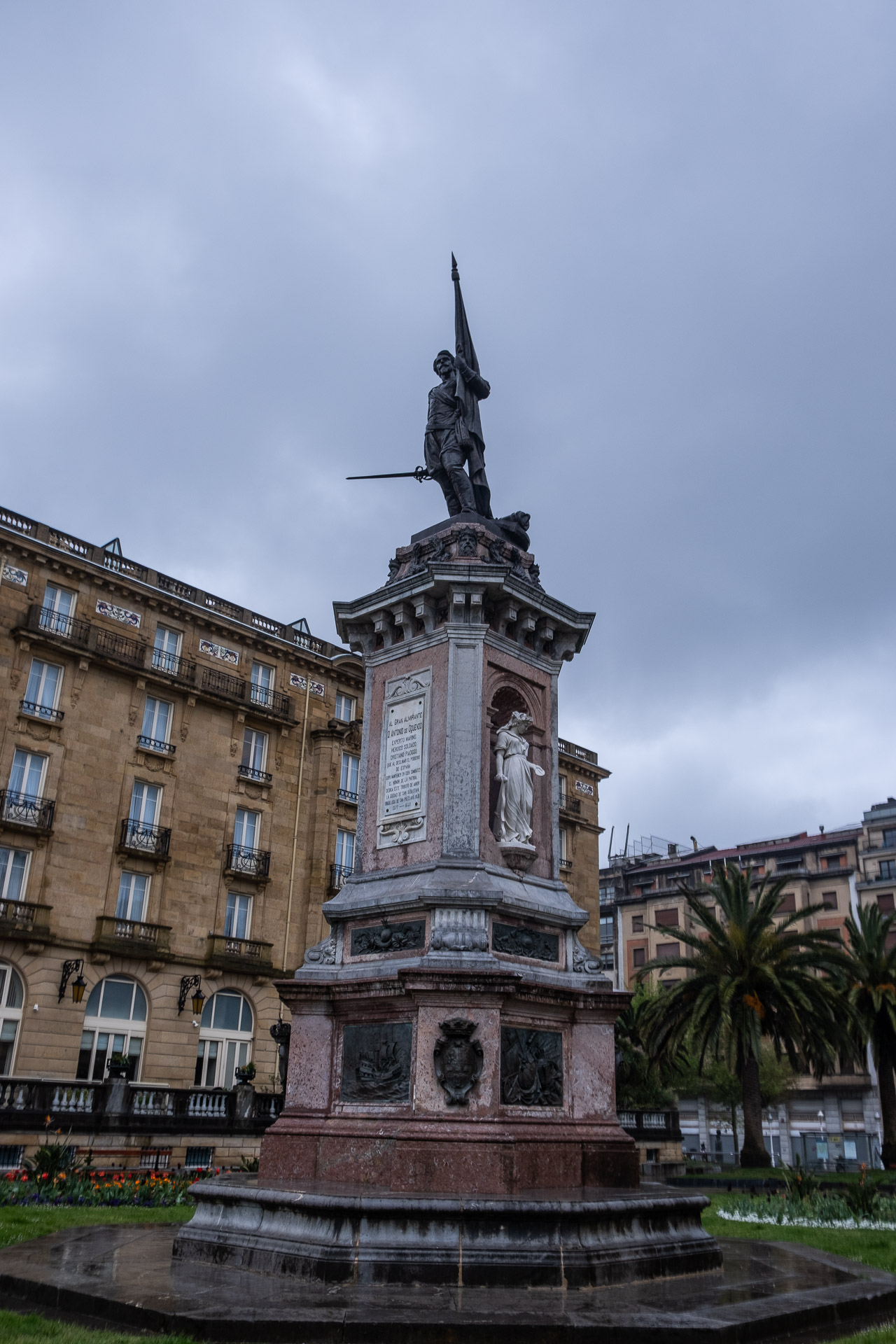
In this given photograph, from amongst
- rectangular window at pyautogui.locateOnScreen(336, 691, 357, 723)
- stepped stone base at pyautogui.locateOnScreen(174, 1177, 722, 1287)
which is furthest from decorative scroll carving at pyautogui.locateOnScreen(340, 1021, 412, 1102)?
rectangular window at pyautogui.locateOnScreen(336, 691, 357, 723)

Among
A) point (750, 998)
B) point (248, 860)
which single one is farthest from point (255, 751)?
point (750, 998)

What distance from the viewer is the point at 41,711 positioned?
3291cm

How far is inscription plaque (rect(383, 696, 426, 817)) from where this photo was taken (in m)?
12.2

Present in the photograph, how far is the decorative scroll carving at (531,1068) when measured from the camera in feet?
33.3

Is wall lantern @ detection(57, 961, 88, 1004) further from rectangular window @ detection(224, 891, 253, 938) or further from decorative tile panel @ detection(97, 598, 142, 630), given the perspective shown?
decorative tile panel @ detection(97, 598, 142, 630)

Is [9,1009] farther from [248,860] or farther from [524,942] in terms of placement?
[524,942]

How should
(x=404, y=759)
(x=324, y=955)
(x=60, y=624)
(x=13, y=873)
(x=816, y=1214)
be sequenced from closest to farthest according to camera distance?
(x=324, y=955)
(x=404, y=759)
(x=816, y=1214)
(x=13, y=873)
(x=60, y=624)

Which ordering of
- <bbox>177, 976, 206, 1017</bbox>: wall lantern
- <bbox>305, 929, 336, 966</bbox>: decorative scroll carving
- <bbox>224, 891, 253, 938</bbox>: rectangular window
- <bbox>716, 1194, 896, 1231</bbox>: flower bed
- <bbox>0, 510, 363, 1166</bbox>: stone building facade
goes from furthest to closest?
<bbox>224, 891, 253, 938</bbox>: rectangular window, <bbox>177, 976, 206, 1017</bbox>: wall lantern, <bbox>0, 510, 363, 1166</bbox>: stone building facade, <bbox>716, 1194, 896, 1231</bbox>: flower bed, <bbox>305, 929, 336, 966</bbox>: decorative scroll carving

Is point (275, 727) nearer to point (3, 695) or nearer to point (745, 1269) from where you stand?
point (3, 695)

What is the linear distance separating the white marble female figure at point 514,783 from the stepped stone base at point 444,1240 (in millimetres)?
4077

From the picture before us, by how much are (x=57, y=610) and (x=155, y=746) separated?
217 inches

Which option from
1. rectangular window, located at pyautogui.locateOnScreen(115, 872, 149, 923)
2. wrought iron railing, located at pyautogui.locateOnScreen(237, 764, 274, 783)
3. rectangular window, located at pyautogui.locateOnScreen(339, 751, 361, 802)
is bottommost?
rectangular window, located at pyautogui.locateOnScreen(115, 872, 149, 923)

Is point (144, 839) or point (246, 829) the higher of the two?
point (246, 829)

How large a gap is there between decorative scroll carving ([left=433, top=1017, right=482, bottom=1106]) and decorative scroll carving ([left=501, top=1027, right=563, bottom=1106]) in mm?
480
